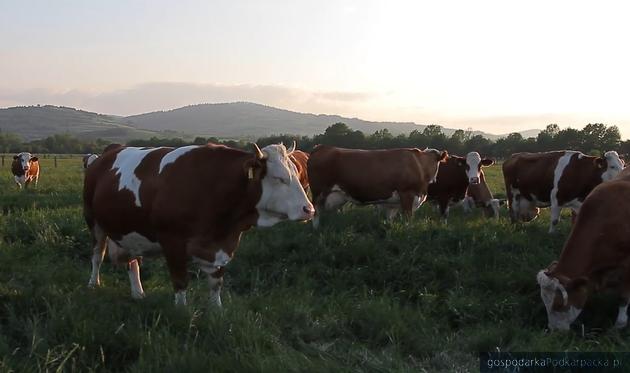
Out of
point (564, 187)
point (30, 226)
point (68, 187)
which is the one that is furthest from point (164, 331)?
point (68, 187)

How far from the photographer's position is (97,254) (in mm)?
6730

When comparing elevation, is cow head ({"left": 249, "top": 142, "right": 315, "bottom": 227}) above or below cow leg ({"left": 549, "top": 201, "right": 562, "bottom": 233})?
above

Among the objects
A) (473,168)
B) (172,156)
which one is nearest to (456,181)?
(473,168)

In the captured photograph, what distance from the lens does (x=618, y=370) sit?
436 cm

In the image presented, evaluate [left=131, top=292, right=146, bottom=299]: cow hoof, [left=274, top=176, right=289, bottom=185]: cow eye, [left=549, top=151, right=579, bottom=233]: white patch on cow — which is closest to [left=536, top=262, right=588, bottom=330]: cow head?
[left=274, top=176, right=289, bottom=185]: cow eye

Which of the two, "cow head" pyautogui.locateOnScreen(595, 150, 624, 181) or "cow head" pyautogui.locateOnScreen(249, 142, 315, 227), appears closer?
"cow head" pyautogui.locateOnScreen(249, 142, 315, 227)

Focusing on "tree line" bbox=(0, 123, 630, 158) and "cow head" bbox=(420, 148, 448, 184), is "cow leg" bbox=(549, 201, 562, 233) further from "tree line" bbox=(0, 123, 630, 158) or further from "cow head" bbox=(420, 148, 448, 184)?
"tree line" bbox=(0, 123, 630, 158)

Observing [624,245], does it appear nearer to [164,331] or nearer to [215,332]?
[215,332]

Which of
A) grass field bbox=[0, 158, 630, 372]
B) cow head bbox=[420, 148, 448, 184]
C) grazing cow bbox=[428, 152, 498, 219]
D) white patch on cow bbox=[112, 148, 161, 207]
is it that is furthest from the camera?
grazing cow bbox=[428, 152, 498, 219]

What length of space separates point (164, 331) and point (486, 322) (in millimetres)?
3370

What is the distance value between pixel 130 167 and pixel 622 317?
5.43 metres

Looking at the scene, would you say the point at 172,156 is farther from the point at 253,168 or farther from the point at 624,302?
the point at 624,302

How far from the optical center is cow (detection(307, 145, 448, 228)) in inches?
461

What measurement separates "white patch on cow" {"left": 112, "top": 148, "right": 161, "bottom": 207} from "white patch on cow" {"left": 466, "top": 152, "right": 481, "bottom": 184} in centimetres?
947
